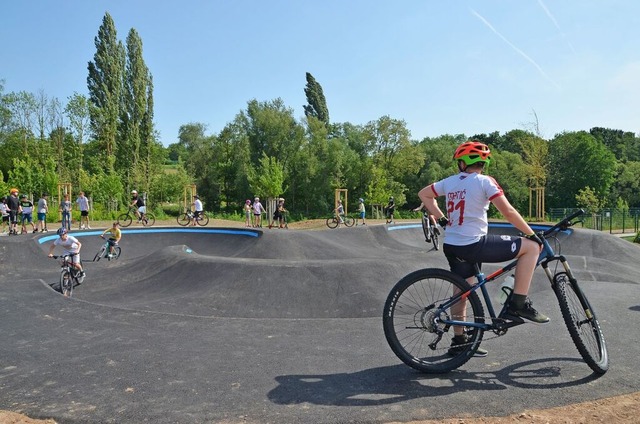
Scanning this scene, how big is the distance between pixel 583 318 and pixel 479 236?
1143 millimetres

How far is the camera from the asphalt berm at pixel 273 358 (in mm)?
3277

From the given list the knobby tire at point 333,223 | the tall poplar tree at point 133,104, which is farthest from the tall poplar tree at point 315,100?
the knobby tire at point 333,223

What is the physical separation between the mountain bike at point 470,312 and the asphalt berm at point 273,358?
0.55 feet

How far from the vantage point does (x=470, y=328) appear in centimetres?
390

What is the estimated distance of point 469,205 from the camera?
3801 mm

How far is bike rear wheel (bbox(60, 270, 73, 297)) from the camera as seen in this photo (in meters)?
10.6

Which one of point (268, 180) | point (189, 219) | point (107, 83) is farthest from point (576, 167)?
point (107, 83)

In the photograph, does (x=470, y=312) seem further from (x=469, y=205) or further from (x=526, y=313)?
(x=469, y=205)

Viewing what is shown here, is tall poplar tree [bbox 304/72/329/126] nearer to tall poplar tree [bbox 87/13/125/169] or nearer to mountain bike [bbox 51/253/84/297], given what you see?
tall poplar tree [bbox 87/13/125/169]

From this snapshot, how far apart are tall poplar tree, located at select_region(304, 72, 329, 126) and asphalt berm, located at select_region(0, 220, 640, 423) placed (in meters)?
59.4

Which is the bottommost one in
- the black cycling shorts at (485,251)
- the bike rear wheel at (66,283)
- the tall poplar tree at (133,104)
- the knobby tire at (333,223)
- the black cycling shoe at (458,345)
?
the bike rear wheel at (66,283)

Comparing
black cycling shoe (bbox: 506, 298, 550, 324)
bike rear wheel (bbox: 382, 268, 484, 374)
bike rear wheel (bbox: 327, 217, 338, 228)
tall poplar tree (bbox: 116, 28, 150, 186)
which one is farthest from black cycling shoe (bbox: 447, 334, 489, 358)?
tall poplar tree (bbox: 116, 28, 150, 186)

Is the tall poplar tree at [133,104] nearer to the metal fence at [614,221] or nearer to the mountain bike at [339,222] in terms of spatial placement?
the mountain bike at [339,222]

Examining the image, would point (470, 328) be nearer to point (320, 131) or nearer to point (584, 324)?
point (584, 324)
